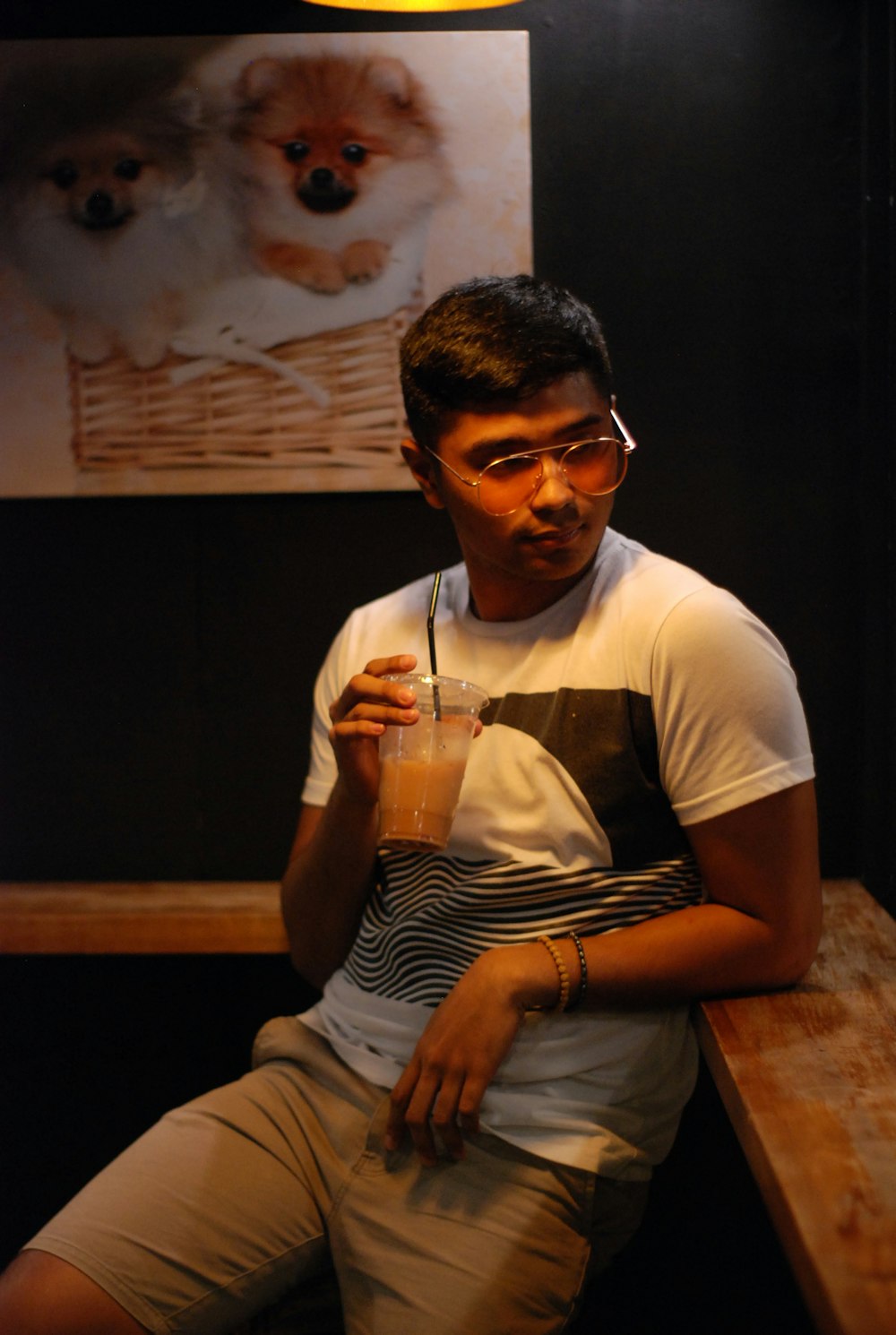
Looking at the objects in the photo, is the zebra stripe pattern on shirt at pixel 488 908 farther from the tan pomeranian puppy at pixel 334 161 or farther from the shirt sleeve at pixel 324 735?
the tan pomeranian puppy at pixel 334 161

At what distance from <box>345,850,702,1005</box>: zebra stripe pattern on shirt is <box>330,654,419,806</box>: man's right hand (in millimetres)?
173

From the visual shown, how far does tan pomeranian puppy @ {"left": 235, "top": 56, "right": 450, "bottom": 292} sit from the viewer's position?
2363mm

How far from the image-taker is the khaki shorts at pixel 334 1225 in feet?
4.82

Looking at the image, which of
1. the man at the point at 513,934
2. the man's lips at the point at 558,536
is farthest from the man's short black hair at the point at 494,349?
the man's lips at the point at 558,536

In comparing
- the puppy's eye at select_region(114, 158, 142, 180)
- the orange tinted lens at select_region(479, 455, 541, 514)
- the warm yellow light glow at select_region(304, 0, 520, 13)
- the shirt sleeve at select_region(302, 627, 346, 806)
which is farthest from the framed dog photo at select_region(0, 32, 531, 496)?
the orange tinted lens at select_region(479, 455, 541, 514)

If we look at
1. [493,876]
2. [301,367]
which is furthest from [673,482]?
[493,876]

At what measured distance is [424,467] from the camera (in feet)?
5.81

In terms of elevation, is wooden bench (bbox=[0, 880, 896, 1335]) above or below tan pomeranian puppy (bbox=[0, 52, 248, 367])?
below

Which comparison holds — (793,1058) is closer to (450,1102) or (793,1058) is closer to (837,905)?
(450,1102)

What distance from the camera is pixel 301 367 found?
2426mm

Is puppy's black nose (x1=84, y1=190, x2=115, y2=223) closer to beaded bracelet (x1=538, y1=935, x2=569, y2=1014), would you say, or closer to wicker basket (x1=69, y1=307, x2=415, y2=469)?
wicker basket (x1=69, y1=307, x2=415, y2=469)

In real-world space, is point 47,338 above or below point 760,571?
above

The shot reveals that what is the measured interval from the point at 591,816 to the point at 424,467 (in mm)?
562

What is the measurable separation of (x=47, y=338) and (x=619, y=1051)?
5.91ft
